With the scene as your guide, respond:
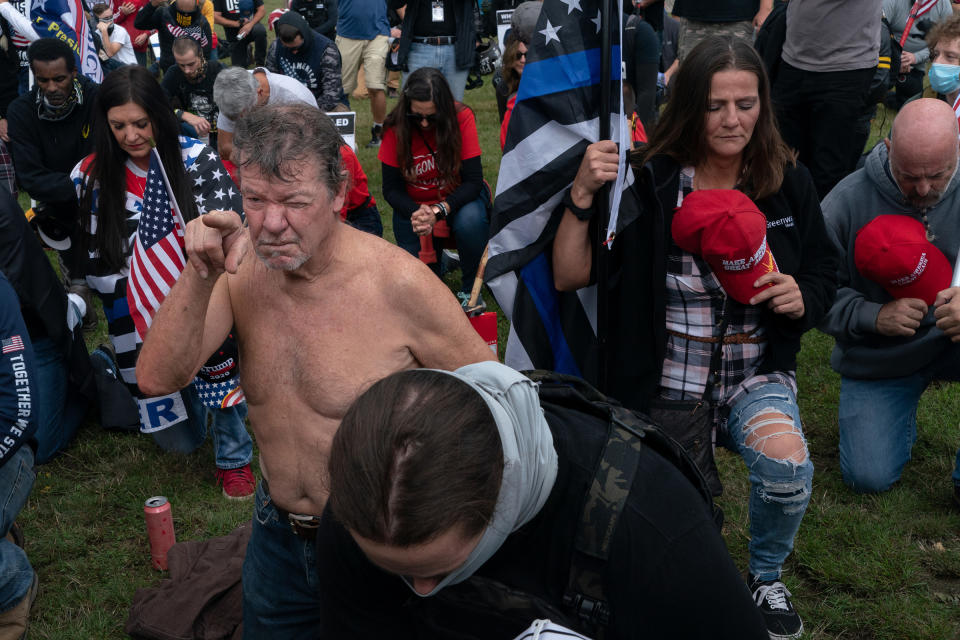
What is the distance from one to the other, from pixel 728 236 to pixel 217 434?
3.06m

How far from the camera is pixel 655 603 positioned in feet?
5.91

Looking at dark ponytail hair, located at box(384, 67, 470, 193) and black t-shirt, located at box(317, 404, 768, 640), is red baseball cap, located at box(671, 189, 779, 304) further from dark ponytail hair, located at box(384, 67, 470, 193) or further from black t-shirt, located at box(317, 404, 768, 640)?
dark ponytail hair, located at box(384, 67, 470, 193)

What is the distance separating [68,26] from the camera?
343 inches

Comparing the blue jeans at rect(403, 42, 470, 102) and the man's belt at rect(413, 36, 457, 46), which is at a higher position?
the man's belt at rect(413, 36, 457, 46)

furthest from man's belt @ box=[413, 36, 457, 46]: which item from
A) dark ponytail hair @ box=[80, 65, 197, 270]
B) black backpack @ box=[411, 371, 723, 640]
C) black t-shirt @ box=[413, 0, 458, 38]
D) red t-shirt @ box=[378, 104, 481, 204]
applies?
black backpack @ box=[411, 371, 723, 640]

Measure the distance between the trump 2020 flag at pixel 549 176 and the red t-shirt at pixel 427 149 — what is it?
11.7 feet

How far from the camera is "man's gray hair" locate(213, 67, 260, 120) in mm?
6246

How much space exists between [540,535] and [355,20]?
1203cm

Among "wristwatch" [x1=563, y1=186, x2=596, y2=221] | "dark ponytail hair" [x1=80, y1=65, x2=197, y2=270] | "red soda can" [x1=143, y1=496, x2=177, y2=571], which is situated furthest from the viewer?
"dark ponytail hair" [x1=80, y1=65, x2=197, y2=270]

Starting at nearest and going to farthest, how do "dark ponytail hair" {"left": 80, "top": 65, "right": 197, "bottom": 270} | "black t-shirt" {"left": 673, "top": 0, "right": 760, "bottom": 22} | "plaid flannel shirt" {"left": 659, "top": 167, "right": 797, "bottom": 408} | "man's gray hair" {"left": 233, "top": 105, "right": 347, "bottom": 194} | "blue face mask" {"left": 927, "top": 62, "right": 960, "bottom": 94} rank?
"man's gray hair" {"left": 233, "top": 105, "right": 347, "bottom": 194}, "plaid flannel shirt" {"left": 659, "top": 167, "right": 797, "bottom": 408}, "dark ponytail hair" {"left": 80, "top": 65, "right": 197, "bottom": 270}, "blue face mask" {"left": 927, "top": 62, "right": 960, "bottom": 94}, "black t-shirt" {"left": 673, "top": 0, "right": 760, "bottom": 22}

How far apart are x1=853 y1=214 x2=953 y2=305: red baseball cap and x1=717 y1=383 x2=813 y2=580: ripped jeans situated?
1053 millimetres

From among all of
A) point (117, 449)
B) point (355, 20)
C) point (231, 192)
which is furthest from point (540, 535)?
point (355, 20)

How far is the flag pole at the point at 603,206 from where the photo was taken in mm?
3342

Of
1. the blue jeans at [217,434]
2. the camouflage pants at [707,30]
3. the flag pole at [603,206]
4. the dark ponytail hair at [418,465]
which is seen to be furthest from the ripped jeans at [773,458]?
the camouflage pants at [707,30]
